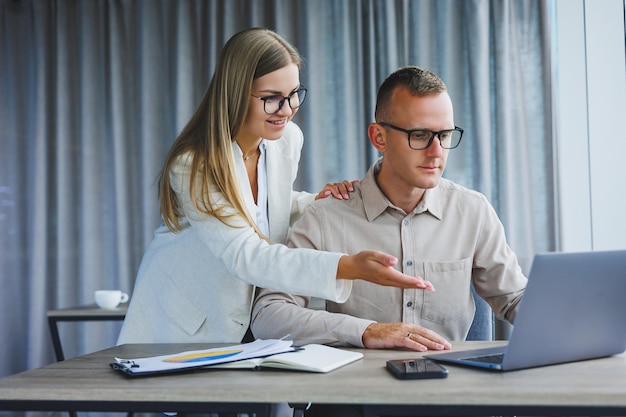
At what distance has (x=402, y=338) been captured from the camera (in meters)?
1.33

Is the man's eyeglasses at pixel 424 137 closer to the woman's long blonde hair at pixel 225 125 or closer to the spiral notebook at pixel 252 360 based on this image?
the woman's long blonde hair at pixel 225 125

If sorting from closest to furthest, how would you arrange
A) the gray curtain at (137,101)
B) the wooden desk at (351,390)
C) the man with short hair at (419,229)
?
the wooden desk at (351,390), the man with short hair at (419,229), the gray curtain at (137,101)

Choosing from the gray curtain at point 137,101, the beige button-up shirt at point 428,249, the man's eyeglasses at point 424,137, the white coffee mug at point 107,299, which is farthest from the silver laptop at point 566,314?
the gray curtain at point 137,101

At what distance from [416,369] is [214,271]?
0.82 m

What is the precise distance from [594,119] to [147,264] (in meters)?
2.73

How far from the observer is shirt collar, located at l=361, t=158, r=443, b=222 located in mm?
1801

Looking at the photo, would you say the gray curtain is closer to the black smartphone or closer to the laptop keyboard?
the laptop keyboard

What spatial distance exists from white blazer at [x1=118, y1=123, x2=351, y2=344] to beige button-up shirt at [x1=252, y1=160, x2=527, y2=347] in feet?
0.36

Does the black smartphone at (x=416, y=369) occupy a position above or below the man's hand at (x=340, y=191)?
below

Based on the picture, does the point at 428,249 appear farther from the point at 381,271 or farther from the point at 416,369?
the point at 416,369

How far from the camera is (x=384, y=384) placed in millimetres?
977

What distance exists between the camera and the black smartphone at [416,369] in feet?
3.31

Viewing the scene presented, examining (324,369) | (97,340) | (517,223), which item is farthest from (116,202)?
(324,369)

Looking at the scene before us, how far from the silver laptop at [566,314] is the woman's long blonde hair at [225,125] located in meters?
0.70
